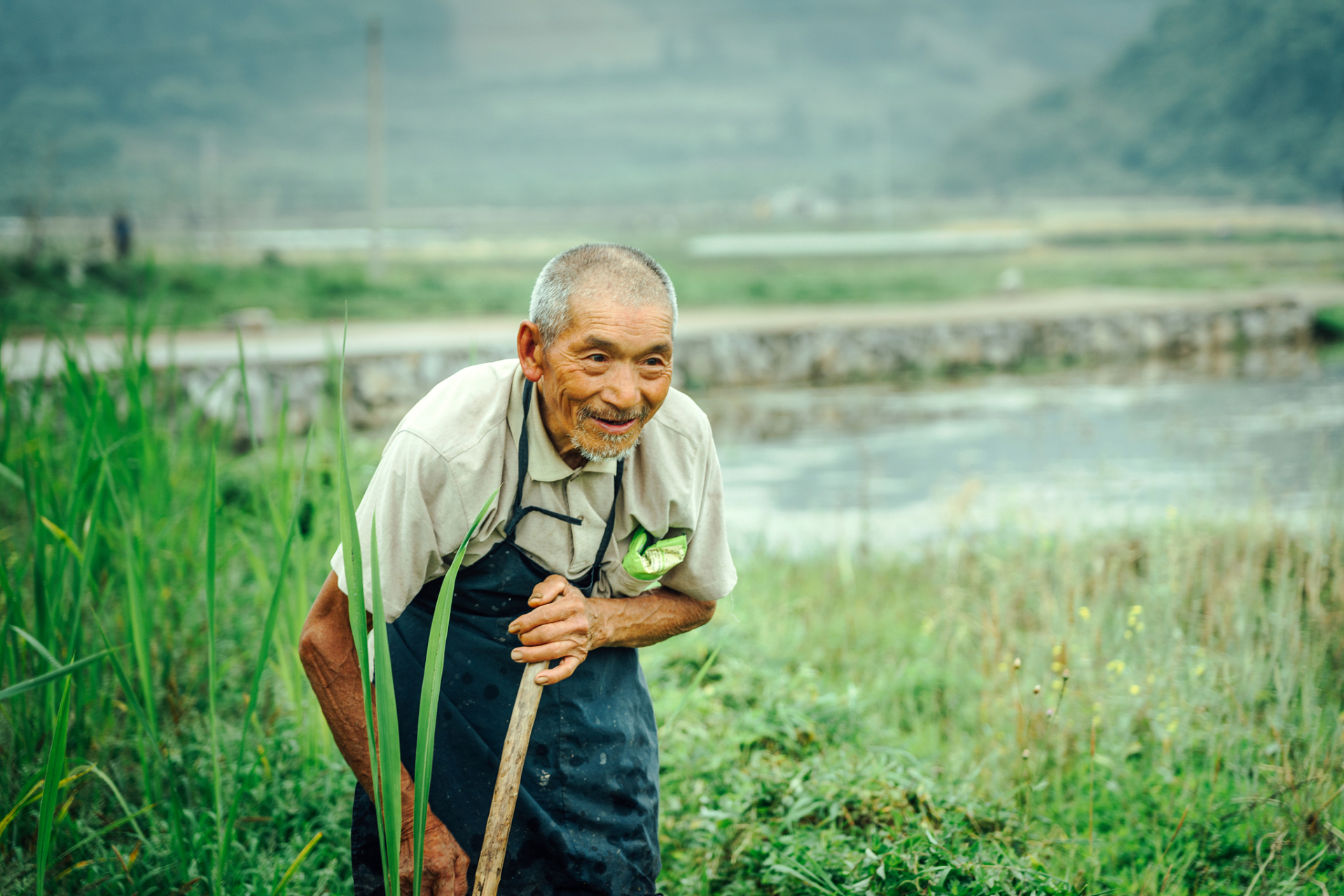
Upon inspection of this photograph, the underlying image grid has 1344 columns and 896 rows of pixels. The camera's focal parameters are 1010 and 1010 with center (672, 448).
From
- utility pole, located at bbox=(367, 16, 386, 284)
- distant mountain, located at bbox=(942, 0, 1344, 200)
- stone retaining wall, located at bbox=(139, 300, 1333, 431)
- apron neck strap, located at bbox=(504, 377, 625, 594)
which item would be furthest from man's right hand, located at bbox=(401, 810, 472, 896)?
distant mountain, located at bbox=(942, 0, 1344, 200)

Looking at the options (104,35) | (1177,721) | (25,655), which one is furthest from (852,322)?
(104,35)

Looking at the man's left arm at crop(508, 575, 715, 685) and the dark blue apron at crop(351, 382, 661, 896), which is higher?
the man's left arm at crop(508, 575, 715, 685)

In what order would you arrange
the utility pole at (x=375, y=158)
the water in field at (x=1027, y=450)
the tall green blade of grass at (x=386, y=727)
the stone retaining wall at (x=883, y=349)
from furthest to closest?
the utility pole at (x=375, y=158)
the stone retaining wall at (x=883, y=349)
the water in field at (x=1027, y=450)
the tall green blade of grass at (x=386, y=727)

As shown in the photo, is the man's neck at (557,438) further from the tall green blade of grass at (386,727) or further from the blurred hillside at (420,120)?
the blurred hillside at (420,120)

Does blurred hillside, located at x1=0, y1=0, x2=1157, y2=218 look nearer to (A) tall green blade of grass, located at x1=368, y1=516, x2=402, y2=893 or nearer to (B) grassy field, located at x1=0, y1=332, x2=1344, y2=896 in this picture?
(B) grassy field, located at x1=0, y1=332, x2=1344, y2=896

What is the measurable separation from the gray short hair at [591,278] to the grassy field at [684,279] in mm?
7806

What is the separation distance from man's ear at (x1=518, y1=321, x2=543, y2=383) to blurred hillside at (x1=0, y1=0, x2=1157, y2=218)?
6918 centimetres

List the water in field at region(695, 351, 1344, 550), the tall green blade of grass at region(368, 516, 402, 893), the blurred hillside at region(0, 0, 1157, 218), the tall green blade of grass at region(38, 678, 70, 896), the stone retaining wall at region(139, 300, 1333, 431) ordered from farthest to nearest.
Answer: the blurred hillside at region(0, 0, 1157, 218) < the stone retaining wall at region(139, 300, 1333, 431) < the water in field at region(695, 351, 1344, 550) < the tall green blade of grass at region(38, 678, 70, 896) < the tall green blade of grass at region(368, 516, 402, 893)

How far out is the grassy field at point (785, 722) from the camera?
2.31 meters

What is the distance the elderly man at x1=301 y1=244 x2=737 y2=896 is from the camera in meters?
1.68

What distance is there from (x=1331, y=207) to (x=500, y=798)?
6843 cm

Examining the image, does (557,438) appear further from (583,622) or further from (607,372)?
(583,622)

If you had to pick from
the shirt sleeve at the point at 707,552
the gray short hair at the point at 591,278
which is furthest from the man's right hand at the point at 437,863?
the gray short hair at the point at 591,278

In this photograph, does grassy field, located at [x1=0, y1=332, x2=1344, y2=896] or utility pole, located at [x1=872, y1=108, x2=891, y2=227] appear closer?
grassy field, located at [x1=0, y1=332, x2=1344, y2=896]
